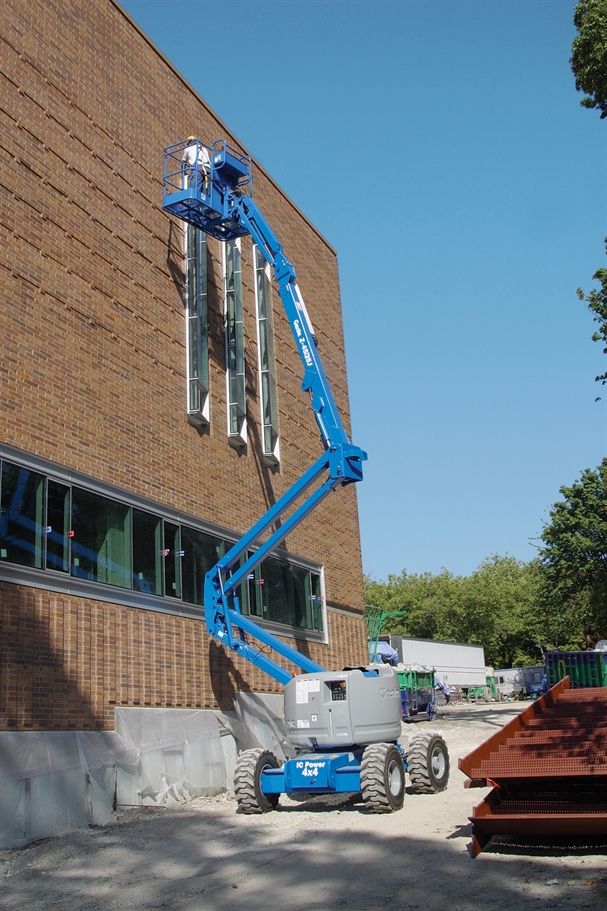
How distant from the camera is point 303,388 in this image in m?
18.9

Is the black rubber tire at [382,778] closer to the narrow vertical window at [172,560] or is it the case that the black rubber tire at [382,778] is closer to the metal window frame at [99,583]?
the metal window frame at [99,583]

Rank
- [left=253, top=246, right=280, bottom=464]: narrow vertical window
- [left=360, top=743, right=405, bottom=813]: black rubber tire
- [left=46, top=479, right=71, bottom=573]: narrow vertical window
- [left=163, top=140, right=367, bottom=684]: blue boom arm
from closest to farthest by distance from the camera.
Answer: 1. [left=360, top=743, right=405, bottom=813]: black rubber tire
2. [left=46, top=479, right=71, bottom=573]: narrow vertical window
3. [left=163, top=140, right=367, bottom=684]: blue boom arm
4. [left=253, top=246, right=280, bottom=464]: narrow vertical window

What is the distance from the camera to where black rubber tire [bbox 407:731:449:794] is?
50.2 ft

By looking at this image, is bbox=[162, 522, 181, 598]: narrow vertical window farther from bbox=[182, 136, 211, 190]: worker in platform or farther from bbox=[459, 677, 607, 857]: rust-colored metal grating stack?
bbox=[459, 677, 607, 857]: rust-colored metal grating stack

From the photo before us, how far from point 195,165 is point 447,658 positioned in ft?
128

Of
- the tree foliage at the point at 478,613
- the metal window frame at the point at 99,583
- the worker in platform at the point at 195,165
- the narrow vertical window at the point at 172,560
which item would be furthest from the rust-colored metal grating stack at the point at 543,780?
the tree foliage at the point at 478,613

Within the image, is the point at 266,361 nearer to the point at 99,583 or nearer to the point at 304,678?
the point at 99,583

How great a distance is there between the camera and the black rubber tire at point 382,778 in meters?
13.4

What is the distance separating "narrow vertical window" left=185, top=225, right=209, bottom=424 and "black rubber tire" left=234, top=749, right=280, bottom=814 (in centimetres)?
775

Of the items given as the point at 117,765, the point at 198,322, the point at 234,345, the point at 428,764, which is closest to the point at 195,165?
the point at 198,322

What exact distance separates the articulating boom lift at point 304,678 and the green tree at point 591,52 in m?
7.18

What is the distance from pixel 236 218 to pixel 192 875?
46.8ft

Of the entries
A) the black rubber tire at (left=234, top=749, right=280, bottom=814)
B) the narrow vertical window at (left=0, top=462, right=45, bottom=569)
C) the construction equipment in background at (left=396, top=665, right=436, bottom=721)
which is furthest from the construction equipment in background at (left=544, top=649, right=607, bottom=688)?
the narrow vertical window at (left=0, top=462, right=45, bottom=569)

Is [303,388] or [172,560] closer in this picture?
[172,560]
